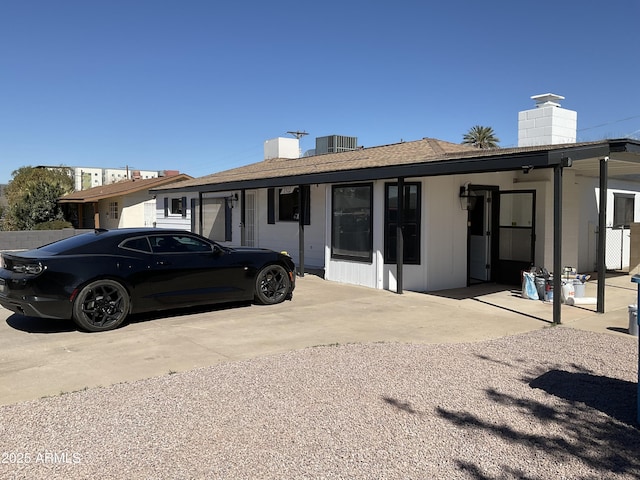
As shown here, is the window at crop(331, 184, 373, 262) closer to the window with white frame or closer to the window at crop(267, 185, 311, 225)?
the window at crop(267, 185, 311, 225)

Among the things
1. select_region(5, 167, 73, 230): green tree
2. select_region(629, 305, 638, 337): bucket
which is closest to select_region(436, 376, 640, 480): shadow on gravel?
select_region(629, 305, 638, 337): bucket

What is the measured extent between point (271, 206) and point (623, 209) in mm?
10539

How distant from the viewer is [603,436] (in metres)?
3.87

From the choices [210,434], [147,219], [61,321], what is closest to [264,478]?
[210,434]

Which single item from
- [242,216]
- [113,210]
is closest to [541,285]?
[242,216]

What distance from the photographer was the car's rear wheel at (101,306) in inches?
274

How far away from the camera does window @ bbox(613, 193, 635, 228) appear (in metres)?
15.0

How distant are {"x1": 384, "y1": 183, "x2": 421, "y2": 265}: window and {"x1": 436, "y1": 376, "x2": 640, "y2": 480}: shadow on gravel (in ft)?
18.8

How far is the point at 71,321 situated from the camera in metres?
7.68

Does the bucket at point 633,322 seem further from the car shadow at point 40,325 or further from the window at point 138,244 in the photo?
the car shadow at point 40,325

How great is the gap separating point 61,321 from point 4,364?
2.19 m

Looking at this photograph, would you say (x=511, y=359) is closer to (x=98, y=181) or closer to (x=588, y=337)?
(x=588, y=337)

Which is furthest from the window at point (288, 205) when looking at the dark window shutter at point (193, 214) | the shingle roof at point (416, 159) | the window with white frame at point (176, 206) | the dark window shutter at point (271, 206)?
the window with white frame at point (176, 206)

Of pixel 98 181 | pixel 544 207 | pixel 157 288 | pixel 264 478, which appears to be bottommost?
pixel 264 478
